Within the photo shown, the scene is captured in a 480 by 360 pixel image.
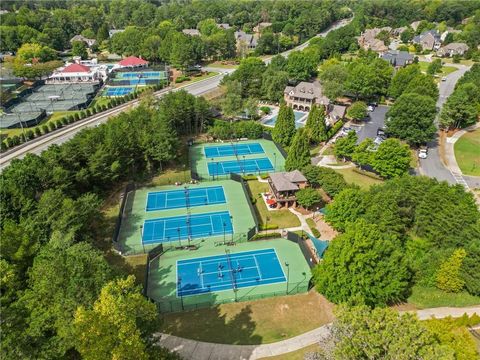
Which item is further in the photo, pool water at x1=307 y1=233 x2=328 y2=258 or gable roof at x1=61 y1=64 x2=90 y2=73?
gable roof at x1=61 y1=64 x2=90 y2=73

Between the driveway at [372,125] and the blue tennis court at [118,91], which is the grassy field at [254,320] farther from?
the blue tennis court at [118,91]

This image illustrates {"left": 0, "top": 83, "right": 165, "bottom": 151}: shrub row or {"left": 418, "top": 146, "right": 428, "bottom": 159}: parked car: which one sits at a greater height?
{"left": 0, "top": 83, "right": 165, "bottom": 151}: shrub row

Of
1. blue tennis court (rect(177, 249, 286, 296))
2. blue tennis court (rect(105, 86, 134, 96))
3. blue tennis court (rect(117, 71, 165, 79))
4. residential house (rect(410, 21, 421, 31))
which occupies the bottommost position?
blue tennis court (rect(177, 249, 286, 296))

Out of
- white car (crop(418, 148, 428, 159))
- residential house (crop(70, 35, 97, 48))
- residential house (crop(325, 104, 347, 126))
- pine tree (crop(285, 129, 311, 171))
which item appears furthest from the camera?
residential house (crop(70, 35, 97, 48))

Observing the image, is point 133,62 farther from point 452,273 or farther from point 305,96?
point 452,273

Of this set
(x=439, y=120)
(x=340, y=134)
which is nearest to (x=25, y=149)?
(x=340, y=134)

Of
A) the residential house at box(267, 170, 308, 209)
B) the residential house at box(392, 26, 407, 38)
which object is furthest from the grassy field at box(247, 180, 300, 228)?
the residential house at box(392, 26, 407, 38)

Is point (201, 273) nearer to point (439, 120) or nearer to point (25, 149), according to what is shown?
point (25, 149)

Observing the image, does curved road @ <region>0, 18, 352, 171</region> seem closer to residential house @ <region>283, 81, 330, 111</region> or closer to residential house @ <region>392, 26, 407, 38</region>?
residential house @ <region>283, 81, 330, 111</region>
